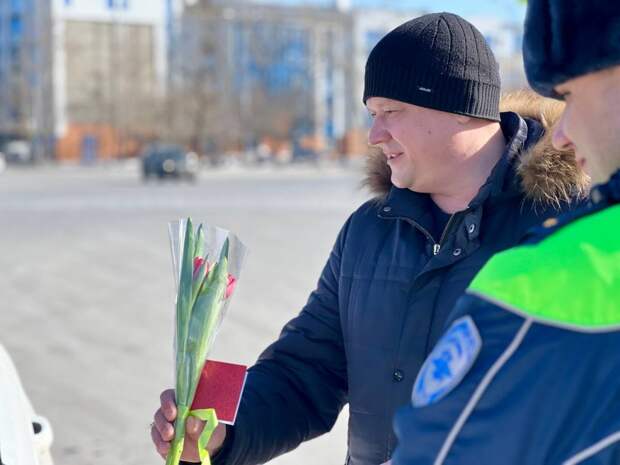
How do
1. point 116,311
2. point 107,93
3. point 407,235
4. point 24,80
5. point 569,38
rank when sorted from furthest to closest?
point 107,93 → point 24,80 → point 116,311 → point 407,235 → point 569,38

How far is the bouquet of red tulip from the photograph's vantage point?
1956mm

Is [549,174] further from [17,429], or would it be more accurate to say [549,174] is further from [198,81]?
[198,81]

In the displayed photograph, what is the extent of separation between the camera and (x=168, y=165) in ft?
120

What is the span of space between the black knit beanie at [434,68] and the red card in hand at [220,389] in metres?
0.71

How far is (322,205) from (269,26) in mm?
43343

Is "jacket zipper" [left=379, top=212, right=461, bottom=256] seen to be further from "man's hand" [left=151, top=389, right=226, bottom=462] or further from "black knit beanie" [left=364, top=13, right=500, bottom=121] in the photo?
"man's hand" [left=151, top=389, right=226, bottom=462]

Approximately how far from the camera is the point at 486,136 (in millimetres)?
2326

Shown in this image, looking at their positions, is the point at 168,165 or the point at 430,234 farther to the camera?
the point at 168,165

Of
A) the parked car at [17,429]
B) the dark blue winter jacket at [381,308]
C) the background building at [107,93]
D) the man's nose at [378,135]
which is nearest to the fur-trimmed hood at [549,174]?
the dark blue winter jacket at [381,308]

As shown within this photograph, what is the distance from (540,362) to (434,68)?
127 centimetres

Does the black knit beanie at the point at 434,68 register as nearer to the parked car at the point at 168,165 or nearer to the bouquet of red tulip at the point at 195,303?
the bouquet of red tulip at the point at 195,303

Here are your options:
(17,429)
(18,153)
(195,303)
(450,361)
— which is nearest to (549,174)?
(195,303)

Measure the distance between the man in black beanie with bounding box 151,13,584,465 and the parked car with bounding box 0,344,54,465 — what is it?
1.43 feet

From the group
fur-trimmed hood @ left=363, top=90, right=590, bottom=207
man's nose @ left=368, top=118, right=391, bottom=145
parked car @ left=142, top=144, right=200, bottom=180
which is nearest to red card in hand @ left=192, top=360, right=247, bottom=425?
man's nose @ left=368, top=118, right=391, bottom=145
